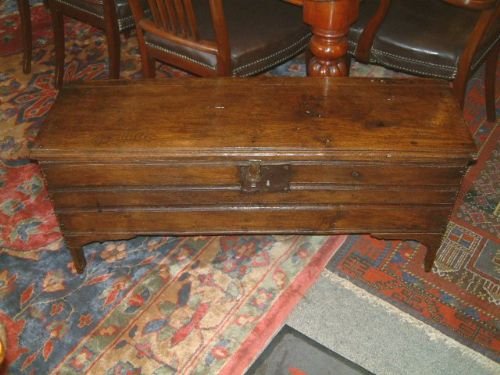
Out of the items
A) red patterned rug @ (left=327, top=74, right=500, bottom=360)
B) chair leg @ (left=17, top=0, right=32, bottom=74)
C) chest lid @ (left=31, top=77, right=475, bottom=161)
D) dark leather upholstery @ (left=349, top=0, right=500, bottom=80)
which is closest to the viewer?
chest lid @ (left=31, top=77, right=475, bottom=161)

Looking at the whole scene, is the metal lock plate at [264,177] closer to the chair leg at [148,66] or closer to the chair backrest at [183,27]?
the chair backrest at [183,27]

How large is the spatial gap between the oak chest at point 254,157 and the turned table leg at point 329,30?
104 mm

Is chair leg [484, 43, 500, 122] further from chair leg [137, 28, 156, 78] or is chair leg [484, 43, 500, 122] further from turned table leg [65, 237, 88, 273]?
turned table leg [65, 237, 88, 273]

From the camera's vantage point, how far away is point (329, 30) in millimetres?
1771

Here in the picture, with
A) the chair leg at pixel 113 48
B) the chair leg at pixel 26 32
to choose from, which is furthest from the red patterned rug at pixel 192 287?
the chair leg at pixel 26 32

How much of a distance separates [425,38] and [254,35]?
A: 0.66m

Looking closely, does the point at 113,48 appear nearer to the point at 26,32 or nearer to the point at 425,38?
the point at 26,32

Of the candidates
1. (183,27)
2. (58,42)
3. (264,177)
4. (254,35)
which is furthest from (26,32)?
(264,177)

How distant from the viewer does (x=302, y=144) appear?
1.56m

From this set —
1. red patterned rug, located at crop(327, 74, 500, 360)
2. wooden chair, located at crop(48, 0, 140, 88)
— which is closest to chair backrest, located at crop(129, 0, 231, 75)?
wooden chair, located at crop(48, 0, 140, 88)

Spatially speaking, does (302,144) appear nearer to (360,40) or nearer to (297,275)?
(297,275)

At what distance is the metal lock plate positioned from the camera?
1.60 meters

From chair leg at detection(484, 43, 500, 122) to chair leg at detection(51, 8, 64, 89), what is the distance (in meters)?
1.97

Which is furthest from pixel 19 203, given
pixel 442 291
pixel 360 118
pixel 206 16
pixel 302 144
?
pixel 442 291
